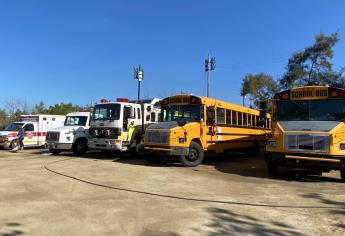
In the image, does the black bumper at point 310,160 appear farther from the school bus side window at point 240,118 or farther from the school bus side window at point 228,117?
the school bus side window at point 240,118

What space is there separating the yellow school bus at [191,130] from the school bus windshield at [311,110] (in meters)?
0.99

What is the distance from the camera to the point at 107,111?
1827 centimetres

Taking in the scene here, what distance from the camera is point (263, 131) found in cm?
2212

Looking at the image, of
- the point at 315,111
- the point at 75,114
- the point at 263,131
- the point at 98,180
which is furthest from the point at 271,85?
the point at 98,180

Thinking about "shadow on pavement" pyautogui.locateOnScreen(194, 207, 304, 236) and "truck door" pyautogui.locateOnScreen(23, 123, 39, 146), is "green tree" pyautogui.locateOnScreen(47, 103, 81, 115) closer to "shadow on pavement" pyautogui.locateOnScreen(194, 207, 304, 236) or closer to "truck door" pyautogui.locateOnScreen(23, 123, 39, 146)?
"truck door" pyautogui.locateOnScreen(23, 123, 39, 146)

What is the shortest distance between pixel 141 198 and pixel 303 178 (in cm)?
629

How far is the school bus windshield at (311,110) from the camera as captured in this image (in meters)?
12.1

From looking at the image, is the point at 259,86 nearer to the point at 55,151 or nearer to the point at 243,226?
the point at 55,151

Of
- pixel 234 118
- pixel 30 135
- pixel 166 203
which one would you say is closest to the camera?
pixel 166 203

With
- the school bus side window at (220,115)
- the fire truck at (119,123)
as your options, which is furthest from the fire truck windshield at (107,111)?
the school bus side window at (220,115)

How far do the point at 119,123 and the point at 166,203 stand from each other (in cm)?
991

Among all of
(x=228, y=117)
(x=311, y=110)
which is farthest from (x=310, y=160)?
(x=228, y=117)

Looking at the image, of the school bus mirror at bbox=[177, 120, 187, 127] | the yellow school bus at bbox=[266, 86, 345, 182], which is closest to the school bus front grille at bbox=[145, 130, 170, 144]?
the school bus mirror at bbox=[177, 120, 187, 127]

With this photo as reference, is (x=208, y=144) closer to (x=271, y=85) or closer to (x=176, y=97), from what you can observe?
(x=176, y=97)
